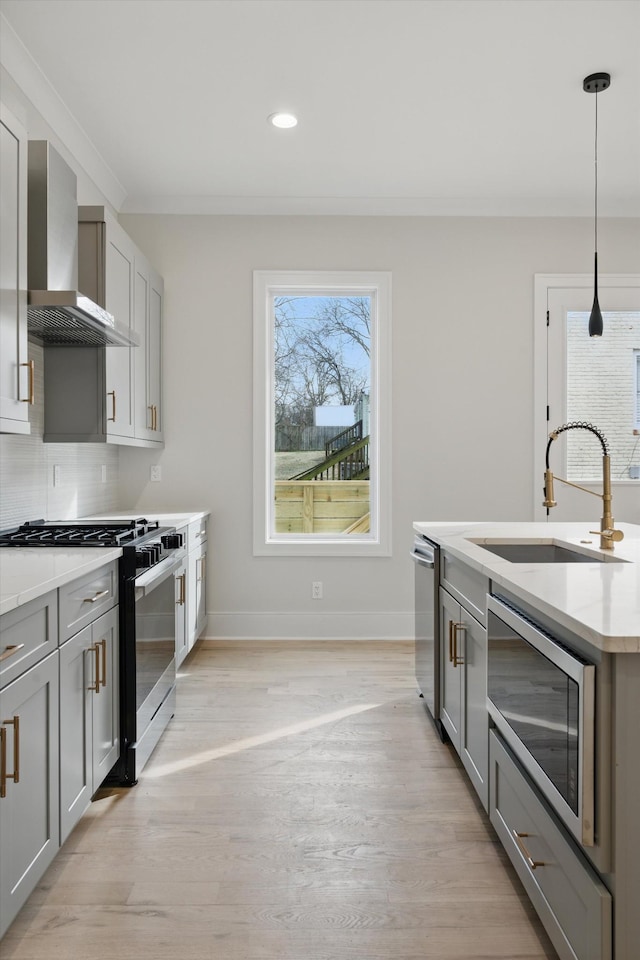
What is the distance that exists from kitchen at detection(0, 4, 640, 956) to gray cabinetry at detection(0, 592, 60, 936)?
256 cm

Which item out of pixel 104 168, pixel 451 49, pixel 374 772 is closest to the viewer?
pixel 374 772

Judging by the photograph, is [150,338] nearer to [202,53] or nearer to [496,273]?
[202,53]

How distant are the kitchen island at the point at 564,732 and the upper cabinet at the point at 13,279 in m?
1.59

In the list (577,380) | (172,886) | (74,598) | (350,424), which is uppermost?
(577,380)

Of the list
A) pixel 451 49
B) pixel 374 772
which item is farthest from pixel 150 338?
pixel 374 772

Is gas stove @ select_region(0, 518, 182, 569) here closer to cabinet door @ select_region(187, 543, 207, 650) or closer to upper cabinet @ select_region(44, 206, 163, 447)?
upper cabinet @ select_region(44, 206, 163, 447)

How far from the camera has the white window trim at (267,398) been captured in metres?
4.25

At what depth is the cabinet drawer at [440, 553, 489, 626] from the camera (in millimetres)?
2068

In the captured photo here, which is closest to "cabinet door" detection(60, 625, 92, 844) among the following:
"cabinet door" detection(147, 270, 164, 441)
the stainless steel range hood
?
the stainless steel range hood

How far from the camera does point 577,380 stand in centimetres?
432

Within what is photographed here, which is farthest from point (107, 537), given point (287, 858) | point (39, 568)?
point (287, 858)

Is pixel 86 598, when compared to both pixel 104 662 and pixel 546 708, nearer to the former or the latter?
pixel 104 662

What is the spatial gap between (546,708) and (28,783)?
1245mm

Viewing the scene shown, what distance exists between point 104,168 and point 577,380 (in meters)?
3.21
